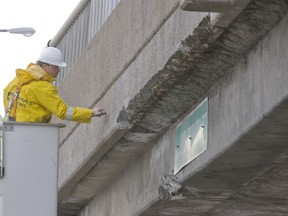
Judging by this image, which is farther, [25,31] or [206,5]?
[25,31]

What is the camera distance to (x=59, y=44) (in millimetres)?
15992

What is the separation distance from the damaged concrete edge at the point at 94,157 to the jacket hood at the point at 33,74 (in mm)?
803

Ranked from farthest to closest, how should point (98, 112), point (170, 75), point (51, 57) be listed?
point (51, 57) < point (98, 112) < point (170, 75)

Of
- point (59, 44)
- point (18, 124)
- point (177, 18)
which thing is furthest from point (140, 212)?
point (59, 44)

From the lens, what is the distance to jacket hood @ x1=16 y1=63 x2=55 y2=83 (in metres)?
11.9

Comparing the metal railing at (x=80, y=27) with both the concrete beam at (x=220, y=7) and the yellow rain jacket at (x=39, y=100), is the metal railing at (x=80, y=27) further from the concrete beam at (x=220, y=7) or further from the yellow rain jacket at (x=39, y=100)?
the concrete beam at (x=220, y=7)

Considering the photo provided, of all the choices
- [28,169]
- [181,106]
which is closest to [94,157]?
[28,169]

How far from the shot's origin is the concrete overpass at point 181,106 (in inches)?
364

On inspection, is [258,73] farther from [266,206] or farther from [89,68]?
[89,68]

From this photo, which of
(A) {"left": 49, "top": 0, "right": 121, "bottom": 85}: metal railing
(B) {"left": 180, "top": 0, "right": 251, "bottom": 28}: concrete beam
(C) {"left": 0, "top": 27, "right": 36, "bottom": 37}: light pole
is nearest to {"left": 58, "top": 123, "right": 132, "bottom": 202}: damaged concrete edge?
(A) {"left": 49, "top": 0, "right": 121, "bottom": 85}: metal railing

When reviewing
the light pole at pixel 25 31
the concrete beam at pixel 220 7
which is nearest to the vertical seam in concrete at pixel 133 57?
the concrete beam at pixel 220 7

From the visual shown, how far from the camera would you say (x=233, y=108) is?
9.94m

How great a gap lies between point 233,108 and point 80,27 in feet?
16.9

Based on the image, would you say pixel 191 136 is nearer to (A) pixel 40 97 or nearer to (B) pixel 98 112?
(B) pixel 98 112
